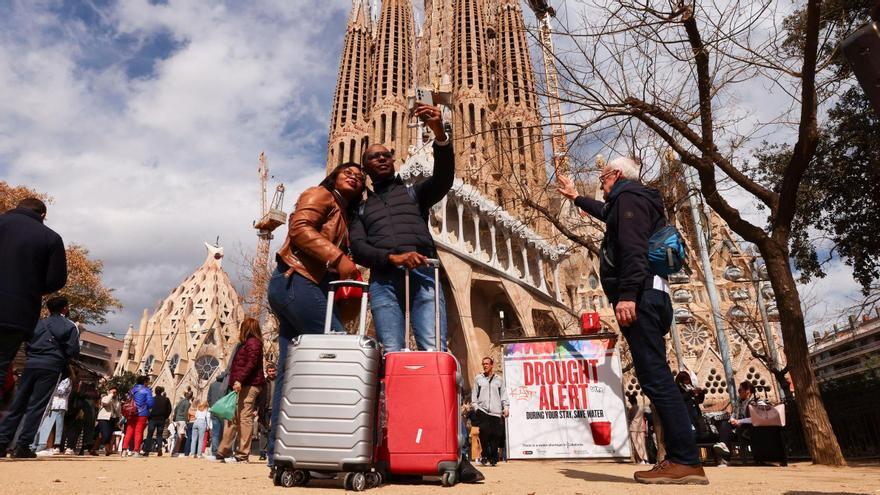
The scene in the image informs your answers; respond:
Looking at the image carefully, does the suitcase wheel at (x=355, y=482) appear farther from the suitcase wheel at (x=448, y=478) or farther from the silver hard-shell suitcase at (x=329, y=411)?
the suitcase wheel at (x=448, y=478)

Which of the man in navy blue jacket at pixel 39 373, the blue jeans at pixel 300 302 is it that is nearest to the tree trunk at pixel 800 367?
the blue jeans at pixel 300 302

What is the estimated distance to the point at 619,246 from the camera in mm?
3506

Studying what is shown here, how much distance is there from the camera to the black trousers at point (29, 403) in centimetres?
450

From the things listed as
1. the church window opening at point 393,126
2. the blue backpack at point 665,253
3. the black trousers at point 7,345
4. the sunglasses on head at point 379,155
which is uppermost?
the church window opening at point 393,126

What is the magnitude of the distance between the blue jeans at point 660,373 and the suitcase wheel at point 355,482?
186 centimetres

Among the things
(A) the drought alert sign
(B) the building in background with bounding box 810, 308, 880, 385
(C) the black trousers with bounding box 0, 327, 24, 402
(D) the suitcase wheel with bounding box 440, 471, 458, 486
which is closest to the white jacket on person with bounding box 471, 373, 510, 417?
(A) the drought alert sign

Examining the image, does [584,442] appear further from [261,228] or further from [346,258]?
[261,228]

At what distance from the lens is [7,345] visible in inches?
155

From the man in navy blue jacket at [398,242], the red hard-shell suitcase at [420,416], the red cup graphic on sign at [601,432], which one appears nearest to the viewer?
the red hard-shell suitcase at [420,416]

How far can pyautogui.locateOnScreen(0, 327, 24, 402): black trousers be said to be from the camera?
3900 mm

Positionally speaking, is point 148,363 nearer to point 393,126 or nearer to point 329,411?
point 393,126

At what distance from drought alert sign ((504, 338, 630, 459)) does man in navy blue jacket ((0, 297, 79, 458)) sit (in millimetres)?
5470

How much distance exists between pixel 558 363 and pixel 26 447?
6284 millimetres

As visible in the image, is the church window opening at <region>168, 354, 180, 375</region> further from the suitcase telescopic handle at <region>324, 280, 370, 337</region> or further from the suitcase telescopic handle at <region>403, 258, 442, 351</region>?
the suitcase telescopic handle at <region>324, 280, 370, 337</region>
